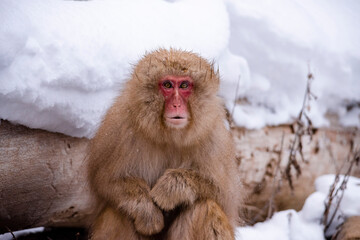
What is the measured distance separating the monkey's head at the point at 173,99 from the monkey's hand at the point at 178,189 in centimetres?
25

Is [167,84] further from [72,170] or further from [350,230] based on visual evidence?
[350,230]

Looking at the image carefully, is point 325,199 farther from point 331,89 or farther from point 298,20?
point 298,20

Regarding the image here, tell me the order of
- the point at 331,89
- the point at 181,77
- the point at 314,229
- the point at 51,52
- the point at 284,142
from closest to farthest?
1. the point at 181,77
2. the point at 51,52
3. the point at 314,229
4. the point at 284,142
5. the point at 331,89

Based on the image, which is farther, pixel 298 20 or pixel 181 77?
pixel 298 20

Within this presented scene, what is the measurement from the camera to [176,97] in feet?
9.79

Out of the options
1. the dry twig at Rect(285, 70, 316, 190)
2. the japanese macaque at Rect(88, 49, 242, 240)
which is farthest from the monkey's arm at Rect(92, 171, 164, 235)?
the dry twig at Rect(285, 70, 316, 190)

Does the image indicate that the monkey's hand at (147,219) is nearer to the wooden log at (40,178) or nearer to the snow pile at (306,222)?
the wooden log at (40,178)

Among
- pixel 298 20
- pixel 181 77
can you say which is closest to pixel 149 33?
pixel 181 77

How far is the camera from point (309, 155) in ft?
16.8

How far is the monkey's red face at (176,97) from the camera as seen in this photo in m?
2.98

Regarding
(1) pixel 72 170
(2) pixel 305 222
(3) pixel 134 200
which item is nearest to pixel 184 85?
(3) pixel 134 200

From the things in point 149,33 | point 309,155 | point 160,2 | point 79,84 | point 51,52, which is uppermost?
point 160,2

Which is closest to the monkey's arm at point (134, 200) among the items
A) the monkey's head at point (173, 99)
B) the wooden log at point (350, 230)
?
the monkey's head at point (173, 99)

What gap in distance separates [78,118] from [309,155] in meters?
2.91
